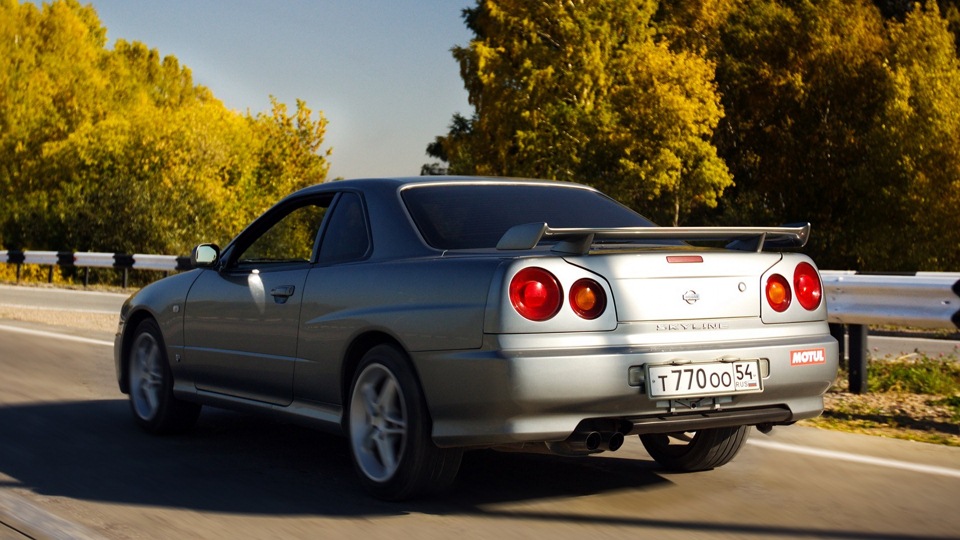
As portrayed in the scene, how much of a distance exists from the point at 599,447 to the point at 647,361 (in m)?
0.39

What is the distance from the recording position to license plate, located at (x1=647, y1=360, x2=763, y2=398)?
16.4 feet

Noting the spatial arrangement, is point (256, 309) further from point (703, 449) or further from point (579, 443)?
point (703, 449)

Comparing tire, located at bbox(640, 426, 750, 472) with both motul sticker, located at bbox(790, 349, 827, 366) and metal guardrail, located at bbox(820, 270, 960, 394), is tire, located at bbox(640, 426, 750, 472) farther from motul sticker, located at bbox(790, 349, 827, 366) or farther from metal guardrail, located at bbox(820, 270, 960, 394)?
metal guardrail, located at bbox(820, 270, 960, 394)

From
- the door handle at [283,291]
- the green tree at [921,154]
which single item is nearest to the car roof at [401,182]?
the door handle at [283,291]

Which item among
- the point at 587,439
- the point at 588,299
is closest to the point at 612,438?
the point at 587,439

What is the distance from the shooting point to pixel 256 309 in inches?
255

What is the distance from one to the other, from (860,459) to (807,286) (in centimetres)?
133

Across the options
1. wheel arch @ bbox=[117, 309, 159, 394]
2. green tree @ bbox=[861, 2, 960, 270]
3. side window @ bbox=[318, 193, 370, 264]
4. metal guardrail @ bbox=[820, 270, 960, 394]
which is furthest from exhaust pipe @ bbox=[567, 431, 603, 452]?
green tree @ bbox=[861, 2, 960, 270]

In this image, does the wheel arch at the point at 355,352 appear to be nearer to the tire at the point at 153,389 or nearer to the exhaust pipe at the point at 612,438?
the exhaust pipe at the point at 612,438

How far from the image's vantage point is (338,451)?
6.83 m

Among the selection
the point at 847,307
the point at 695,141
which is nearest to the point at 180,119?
the point at 695,141

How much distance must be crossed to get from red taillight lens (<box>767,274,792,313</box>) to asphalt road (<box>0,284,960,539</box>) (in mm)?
833

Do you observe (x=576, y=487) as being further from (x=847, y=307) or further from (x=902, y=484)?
(x=847, y=307)

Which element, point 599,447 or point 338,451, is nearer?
point 599,447
